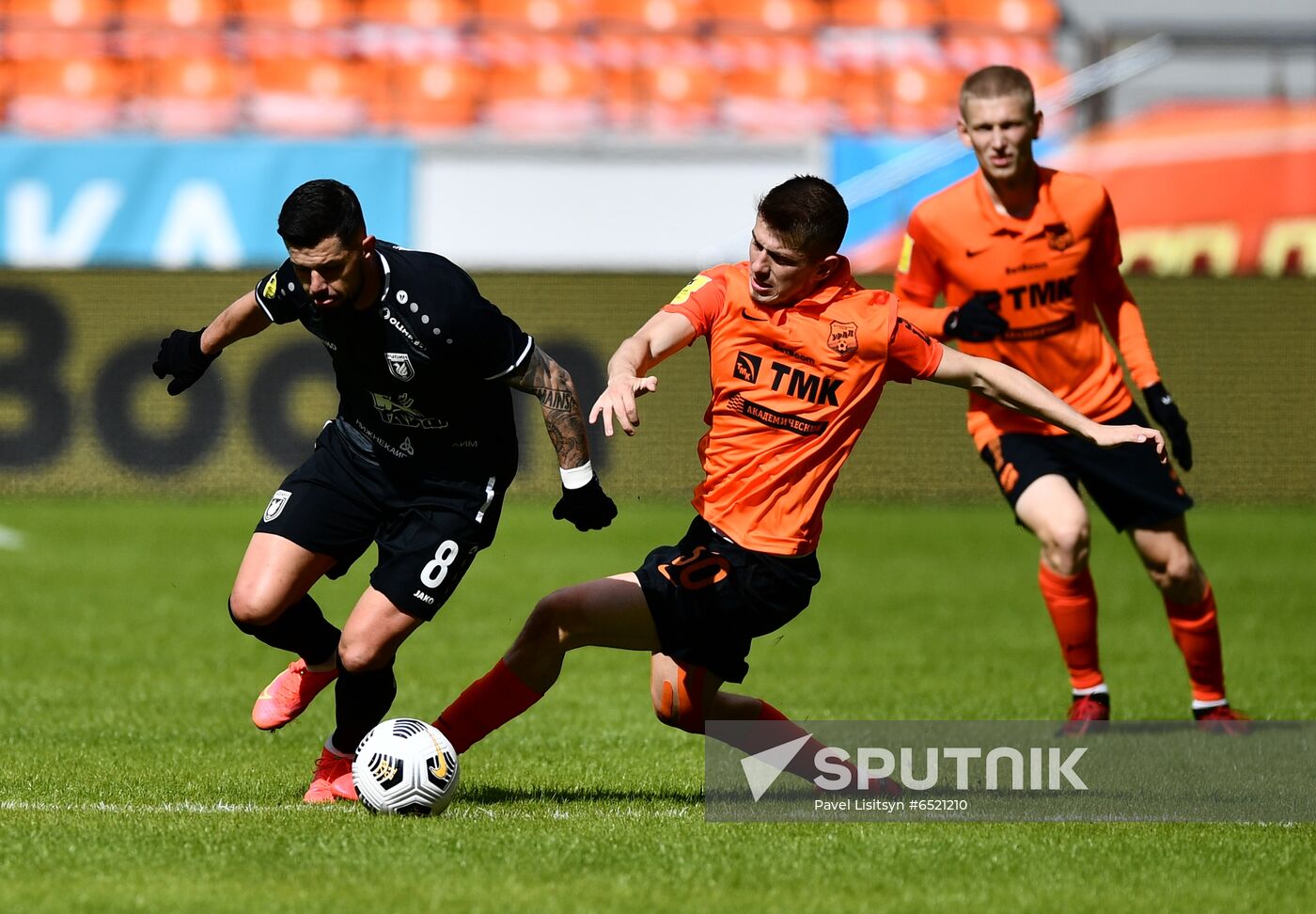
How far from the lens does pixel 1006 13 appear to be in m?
19.8

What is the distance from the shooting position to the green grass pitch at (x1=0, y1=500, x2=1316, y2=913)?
4.58 m

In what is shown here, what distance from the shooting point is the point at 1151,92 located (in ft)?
55.7

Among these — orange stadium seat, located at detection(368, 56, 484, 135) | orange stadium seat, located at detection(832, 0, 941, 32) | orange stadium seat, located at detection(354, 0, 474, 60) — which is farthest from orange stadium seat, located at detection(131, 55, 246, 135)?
orange stadium seat, located at detection(832, 0, 941, 32)

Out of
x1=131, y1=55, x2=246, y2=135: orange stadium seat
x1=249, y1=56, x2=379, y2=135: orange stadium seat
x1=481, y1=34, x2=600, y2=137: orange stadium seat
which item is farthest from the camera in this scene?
x1=481, y1=34, x2=600, y2=137: orange stadium seat

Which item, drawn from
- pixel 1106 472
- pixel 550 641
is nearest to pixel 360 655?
pixel 550 641

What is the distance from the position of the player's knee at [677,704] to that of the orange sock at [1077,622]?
1.95 meters

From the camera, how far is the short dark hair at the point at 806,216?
5.32 m

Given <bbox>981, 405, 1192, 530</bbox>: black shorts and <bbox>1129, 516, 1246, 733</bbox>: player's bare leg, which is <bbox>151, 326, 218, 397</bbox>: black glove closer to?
<bbox>981, 405, 1192, 530</bbox>: black shorts

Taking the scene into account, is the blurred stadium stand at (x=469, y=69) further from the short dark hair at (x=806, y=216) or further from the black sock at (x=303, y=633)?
the short dark hair at (x=806, y=216)

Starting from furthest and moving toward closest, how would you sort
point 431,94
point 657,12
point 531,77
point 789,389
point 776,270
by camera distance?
point 657,12, point 531,77, point 431,94, point 789,389, point 776,270

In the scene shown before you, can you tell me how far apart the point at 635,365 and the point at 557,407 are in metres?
0.55

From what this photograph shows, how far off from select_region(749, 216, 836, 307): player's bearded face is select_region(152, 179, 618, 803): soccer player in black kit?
2.24 feet

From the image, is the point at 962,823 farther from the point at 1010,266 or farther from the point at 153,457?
the point at 153,457

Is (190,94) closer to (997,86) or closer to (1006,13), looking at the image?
(1006,13)
